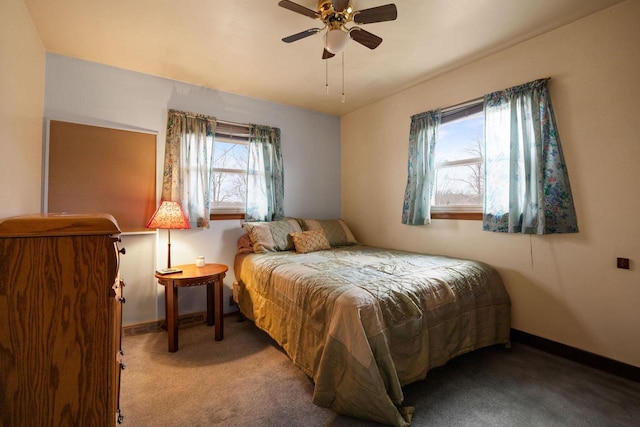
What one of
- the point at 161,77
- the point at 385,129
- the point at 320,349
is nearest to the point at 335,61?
the point at 385,129

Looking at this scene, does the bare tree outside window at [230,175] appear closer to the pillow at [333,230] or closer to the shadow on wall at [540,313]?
the pillow at [333,230]

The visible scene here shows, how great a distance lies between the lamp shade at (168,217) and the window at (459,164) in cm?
258

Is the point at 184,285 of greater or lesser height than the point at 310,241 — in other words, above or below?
below

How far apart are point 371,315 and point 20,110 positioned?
257 cm

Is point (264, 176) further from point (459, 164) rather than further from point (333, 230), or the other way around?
point (459, 164)

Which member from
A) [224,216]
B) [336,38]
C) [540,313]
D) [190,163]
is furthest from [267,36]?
[540,313]

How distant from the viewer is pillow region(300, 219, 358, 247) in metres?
3.52

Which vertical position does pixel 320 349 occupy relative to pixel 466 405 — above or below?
above

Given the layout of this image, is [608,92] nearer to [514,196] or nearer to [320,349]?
[514,196]

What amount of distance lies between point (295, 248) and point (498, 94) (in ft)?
8.06

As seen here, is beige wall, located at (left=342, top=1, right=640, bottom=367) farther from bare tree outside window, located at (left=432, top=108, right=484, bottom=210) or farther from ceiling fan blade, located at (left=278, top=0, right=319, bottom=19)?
ceiling fan blade, located at (left=278, top=0, right=319, bottom=19)

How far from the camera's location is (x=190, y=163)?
301 centimetres

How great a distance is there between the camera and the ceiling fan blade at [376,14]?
5.56ft

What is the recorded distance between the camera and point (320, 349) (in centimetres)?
170
